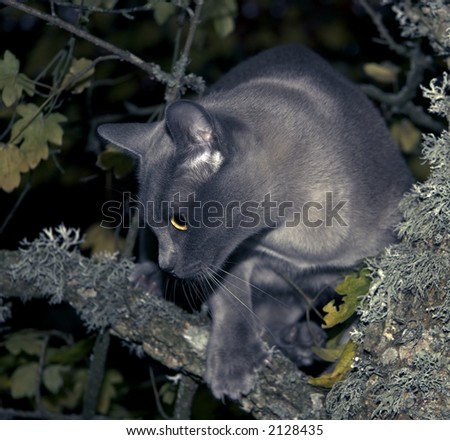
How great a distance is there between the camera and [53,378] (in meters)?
2.70

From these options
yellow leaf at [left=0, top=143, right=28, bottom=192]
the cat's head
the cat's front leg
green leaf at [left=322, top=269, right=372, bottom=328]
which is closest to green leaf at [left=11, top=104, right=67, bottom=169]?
yellow leaf at [left=0, top=143, right=28, bottom=192]

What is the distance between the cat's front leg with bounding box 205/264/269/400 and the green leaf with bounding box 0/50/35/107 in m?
0.84

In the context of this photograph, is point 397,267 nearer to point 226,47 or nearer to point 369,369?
point 369,369

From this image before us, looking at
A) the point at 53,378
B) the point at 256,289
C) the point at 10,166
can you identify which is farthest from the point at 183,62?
the point at 53,378

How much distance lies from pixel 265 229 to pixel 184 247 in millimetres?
314

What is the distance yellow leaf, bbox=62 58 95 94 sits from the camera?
2334mm

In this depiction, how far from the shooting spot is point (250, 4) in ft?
14.2

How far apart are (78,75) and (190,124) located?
1.67 ft

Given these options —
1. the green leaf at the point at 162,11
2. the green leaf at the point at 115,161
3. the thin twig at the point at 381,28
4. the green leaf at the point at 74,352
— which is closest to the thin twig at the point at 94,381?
the green leaf at the point at 74,352

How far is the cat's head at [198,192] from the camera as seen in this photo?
2078 mm

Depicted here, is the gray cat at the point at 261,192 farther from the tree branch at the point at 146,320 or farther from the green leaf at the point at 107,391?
the green leaf at the point at 107,391

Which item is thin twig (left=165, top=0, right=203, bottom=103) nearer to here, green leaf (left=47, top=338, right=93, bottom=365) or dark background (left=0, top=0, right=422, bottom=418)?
dark background (left=0, top=0, right=422, bottom=418)

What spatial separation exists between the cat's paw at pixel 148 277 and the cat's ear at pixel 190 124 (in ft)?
2.39
